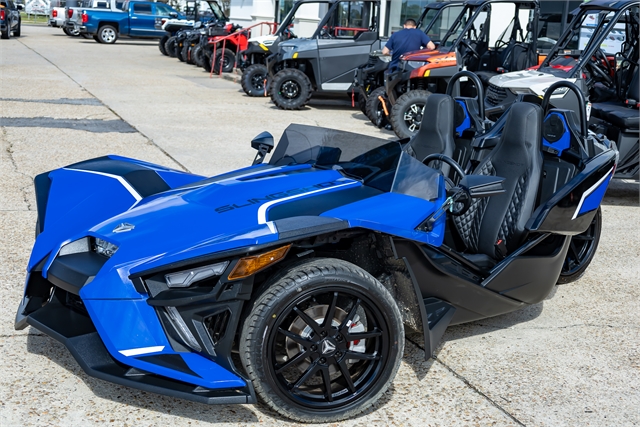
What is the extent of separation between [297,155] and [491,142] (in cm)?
153

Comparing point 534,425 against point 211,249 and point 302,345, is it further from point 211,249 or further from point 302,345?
point 211,249

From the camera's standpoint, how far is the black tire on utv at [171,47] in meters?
24.2

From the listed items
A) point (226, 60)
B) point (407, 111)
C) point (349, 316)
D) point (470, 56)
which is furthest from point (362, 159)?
point (226, 60)

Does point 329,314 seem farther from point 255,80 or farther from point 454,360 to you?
point 255,80

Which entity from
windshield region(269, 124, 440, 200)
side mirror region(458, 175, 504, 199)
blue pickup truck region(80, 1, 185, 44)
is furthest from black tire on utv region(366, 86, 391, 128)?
blue pickup truck region(80, 1, 185, 44)

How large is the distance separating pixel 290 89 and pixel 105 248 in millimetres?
10766

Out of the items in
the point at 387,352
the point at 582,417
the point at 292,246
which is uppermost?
the point at 292,246

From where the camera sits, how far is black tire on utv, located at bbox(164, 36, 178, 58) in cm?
2421

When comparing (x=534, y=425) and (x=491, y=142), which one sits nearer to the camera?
(x=534, y=425)

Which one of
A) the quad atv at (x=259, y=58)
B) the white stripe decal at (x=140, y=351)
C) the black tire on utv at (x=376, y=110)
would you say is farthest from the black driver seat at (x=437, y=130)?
the quad atv at (x=259, y=58)

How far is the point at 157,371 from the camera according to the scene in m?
2.94

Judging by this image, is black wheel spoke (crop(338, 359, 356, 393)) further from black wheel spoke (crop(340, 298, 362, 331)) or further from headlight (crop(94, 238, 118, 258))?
headlight (crop(94, 238, 118, 258))

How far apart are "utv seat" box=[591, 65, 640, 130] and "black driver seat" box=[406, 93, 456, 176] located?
3.82 m

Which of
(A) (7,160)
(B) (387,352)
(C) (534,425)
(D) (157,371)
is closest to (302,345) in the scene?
(B) (387,352)
